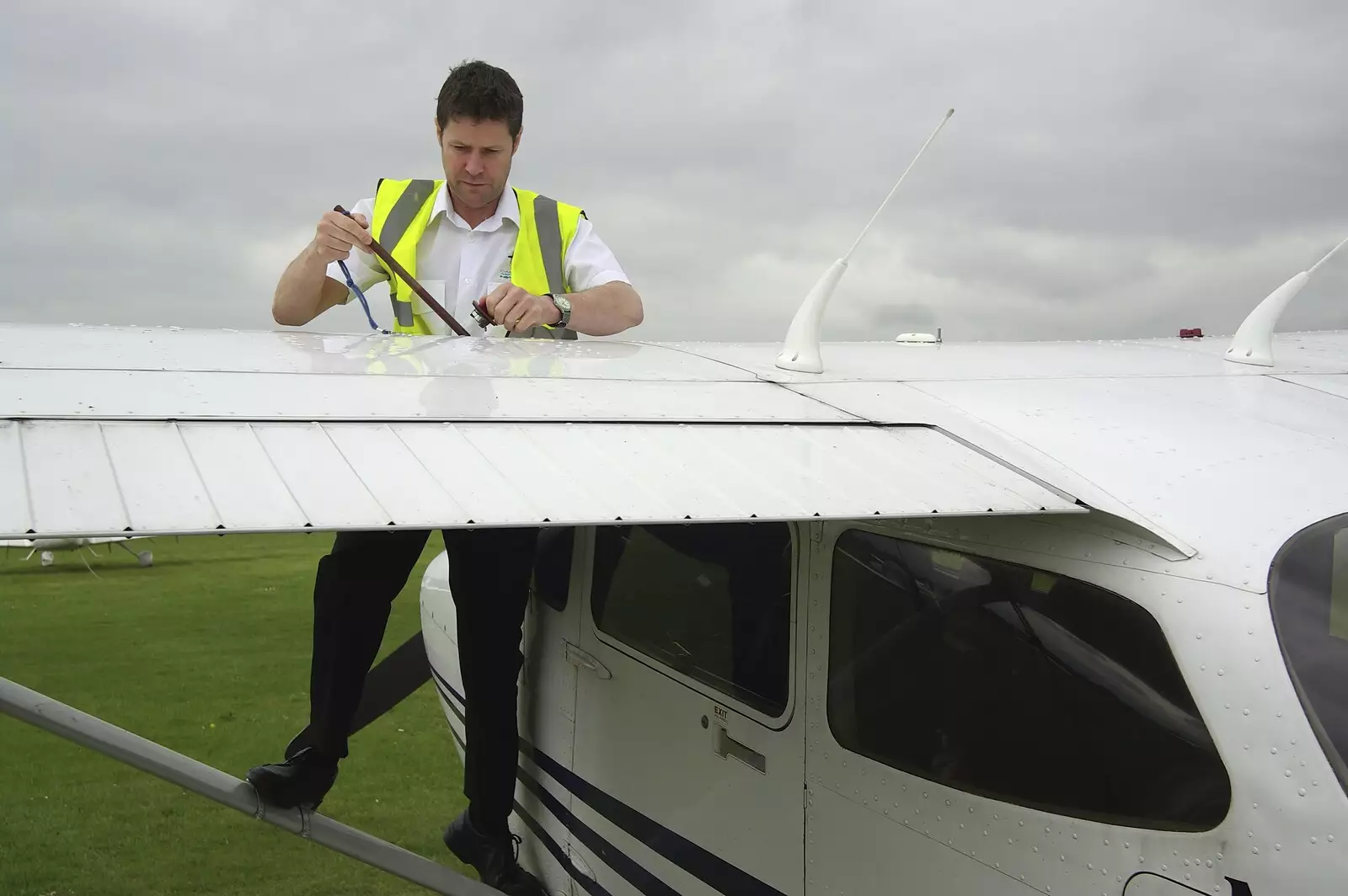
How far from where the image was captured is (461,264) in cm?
367

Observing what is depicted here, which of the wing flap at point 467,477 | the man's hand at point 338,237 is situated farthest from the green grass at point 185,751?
the wing flap at point 467,477

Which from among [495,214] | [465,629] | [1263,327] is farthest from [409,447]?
[1263,327]

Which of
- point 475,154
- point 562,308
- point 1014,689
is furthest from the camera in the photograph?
point 475,154

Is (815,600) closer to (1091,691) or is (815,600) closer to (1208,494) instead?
(1091,691)

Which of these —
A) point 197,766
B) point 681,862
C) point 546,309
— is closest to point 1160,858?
point 681,862

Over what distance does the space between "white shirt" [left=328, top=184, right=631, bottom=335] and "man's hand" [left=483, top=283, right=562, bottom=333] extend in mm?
440

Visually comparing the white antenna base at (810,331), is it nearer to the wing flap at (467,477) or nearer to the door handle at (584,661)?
the wing flap at (467,477)

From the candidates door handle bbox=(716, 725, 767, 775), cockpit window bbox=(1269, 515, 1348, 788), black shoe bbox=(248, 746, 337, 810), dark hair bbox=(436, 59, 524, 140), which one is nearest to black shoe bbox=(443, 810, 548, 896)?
black shoe bbox=(248, 746, 337, 810)

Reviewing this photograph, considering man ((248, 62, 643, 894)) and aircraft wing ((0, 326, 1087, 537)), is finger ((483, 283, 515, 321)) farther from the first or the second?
aircraft wing ((0, 326, 1087, 537))

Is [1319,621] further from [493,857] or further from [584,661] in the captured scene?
[493,857]

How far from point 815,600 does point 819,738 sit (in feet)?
1.05

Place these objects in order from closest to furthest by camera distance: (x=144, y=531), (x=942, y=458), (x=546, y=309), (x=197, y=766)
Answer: (x=144, y=531) < (x=942, y=458) < (x=197, y=766) < (x=546, y=309)

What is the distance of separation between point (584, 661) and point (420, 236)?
5.29ft

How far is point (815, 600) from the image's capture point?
243cm
